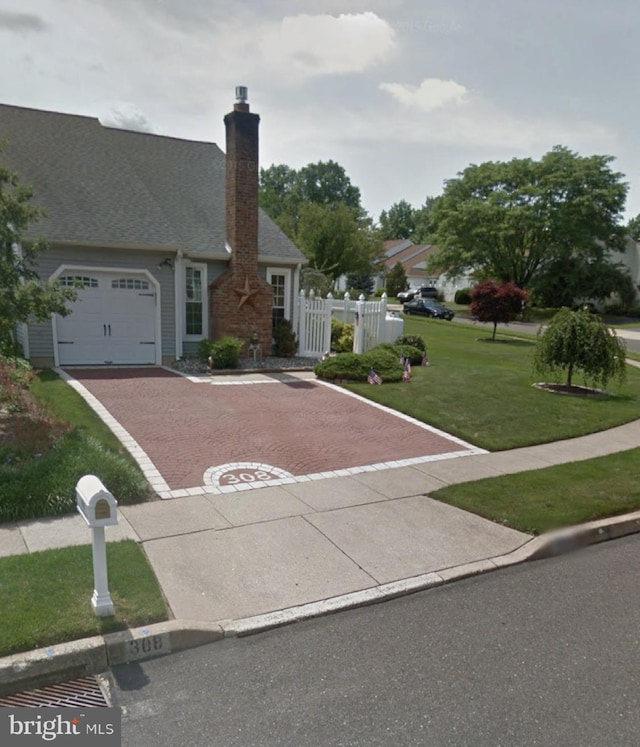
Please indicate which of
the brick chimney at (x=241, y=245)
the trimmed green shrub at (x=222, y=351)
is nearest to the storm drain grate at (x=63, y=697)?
the trimmed green shrub at (x=222, y=351)

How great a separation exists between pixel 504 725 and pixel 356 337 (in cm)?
1246

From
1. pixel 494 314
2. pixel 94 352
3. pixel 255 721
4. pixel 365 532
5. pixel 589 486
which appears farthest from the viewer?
pixel 494 314

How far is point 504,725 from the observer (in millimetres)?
2898

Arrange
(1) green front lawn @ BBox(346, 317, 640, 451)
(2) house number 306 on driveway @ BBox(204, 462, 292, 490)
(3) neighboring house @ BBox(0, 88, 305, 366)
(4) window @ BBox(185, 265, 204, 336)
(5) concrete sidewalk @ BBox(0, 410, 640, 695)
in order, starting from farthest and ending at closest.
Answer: (4) window @ BBox(185, 265, 204, 336) < (3) neighboring house @ BBox(0, 88, 305, 366) < (1) green front lawn @ BBox(346, 317, 640, 451) < (2) house number 306 on driveway @ BBox(204, 462, 292, 490) < (5) concrete sidewalk @ BBox(0, 410, 640, 695)

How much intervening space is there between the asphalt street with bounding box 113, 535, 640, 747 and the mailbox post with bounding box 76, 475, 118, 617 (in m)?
0.47

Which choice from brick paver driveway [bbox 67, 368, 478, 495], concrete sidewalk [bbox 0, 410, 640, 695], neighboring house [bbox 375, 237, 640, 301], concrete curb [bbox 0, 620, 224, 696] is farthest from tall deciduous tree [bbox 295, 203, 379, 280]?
concrete curb [bbox 0, 620, 224, 696]

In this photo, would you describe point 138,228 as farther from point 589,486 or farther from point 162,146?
point 589,486

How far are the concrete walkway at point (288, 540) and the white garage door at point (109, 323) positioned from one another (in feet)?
28.7

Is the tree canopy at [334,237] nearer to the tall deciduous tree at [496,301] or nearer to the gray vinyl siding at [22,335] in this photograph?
the tall deciduous tree at [496,301]

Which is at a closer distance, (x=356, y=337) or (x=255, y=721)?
(x=255, y=721)

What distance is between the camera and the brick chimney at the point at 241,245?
13.7m

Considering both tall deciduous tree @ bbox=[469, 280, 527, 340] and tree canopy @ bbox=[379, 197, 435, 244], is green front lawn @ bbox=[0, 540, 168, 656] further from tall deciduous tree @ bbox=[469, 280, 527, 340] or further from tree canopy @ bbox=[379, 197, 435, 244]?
tree canopy @ bbox=[379, 197, 435, 244]

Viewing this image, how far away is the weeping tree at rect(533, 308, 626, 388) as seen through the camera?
11.3 meters

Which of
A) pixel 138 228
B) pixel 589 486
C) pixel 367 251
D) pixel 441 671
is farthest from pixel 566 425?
pixel 367 251
